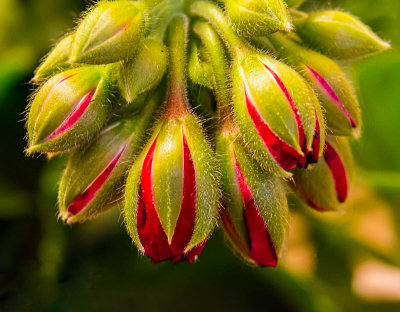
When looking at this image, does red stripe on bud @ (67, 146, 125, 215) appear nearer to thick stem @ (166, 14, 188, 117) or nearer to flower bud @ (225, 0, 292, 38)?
thick stem @ (166, 14, 188, 117)

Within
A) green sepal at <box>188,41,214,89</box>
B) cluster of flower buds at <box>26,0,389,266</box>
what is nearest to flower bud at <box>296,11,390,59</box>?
cluster of flower buds at <box>26,0,389,266</box>

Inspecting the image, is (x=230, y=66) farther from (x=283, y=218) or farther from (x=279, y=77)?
(x=283, y=218)

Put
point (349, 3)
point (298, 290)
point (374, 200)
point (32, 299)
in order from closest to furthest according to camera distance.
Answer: point (32, 299)
point (298, 290)
point (349, 3)
point (374, 200)

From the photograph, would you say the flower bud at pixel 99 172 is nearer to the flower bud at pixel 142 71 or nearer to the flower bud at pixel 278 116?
the flower bud at pixel 142 71

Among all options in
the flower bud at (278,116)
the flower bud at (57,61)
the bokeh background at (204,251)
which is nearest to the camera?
the flower bud at (278,116)

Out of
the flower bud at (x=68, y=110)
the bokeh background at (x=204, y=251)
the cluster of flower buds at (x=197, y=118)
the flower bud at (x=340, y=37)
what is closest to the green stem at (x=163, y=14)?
the cluster of flower buds at (x=197, y=118)

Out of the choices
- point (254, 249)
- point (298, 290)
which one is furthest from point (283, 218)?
point (298, 290)

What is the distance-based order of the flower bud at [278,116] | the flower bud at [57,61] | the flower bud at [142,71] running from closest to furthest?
1. the flower bud at [278,116]
2. the flower bud at [142,71]
3. the flower bud at [57,61]

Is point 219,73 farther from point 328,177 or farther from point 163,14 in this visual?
point 328,177
